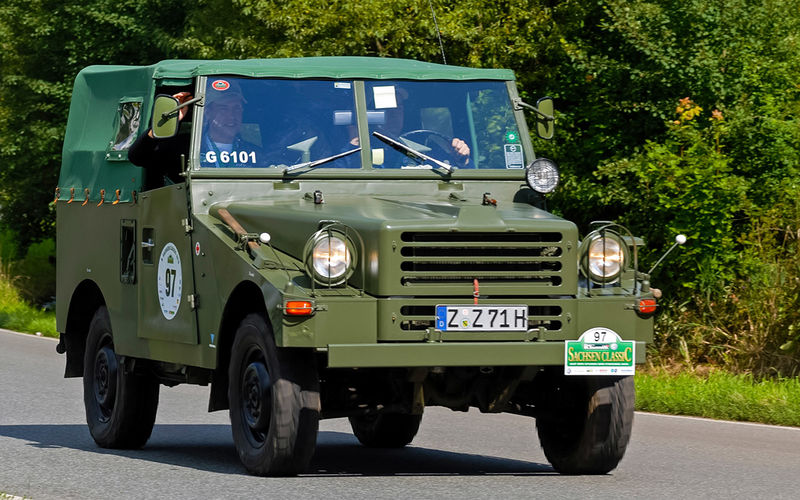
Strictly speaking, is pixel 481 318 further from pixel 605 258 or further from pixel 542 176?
pixel 542 176

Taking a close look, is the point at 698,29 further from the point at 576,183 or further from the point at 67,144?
the point at 67,144

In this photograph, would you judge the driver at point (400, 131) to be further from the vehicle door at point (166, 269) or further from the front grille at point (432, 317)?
the front grille at point (432, 317)

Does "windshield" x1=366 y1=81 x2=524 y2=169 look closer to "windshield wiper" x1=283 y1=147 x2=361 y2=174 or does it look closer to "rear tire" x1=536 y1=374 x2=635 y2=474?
"windshield wiper" x1=283 y1=147 x2=361 y2=174

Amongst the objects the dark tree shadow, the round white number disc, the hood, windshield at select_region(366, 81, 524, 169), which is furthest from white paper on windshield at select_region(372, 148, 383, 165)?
the dark tree shadow

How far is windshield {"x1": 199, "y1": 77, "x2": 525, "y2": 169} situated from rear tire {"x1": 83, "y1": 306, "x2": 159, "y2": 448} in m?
2.10

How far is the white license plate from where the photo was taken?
920cm

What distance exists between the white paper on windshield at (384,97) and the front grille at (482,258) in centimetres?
188

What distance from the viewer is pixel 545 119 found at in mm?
11461

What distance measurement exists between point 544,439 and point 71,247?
439 cm

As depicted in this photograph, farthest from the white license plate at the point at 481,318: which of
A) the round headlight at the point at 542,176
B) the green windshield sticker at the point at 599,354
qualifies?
the round headlight at the point at 542,176

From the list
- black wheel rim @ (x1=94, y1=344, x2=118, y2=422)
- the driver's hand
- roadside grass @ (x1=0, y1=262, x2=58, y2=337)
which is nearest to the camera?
the driver's hand

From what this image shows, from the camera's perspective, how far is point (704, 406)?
14.9m

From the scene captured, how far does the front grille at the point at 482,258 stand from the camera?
9172 mm

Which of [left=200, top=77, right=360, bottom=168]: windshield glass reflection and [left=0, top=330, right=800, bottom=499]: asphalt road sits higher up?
[left=200, top=77, right=360, bottom=168]: windshield glass reflection
